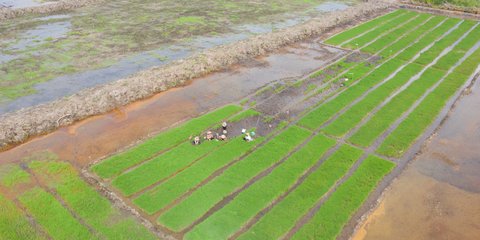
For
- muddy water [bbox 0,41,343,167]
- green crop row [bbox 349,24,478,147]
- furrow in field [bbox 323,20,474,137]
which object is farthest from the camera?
furrow in field [bbox 323,20,474,137]

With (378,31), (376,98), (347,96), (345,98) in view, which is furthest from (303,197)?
(378,31)

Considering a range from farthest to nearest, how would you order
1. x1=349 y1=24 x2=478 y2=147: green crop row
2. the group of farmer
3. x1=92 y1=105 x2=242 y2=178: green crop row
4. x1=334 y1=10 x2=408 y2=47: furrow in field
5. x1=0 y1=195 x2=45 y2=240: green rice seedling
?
x1=334 y1=10 x2=408 y2=47: furrow in field, x1=349 y1=24 x2=478 y2=147: green crop row, the group of farmer, x1=92 y1=105 x2=242 y2=178: green crop row, x1=0 y1=195 x2=45 y2=240: green rice seedling

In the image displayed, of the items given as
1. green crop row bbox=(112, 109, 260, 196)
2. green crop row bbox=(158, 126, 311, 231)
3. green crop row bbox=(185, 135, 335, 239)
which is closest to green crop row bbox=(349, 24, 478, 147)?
green crop row bbox=(185, 135, 335, 239)

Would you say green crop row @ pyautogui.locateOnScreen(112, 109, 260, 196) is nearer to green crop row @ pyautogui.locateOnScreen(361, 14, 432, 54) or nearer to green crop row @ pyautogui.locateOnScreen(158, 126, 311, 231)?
green crop row @ pyautogui.locateOnScreen(158, 126, 311, 231)

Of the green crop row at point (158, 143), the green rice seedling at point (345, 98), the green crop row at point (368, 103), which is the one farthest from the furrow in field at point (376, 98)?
the green crop row at point (158, 143)

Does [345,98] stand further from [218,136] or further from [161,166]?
[161,166]

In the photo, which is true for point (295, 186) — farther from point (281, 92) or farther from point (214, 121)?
point (281, 92)

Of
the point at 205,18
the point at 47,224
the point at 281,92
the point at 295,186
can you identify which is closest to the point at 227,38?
the point at 205,18
